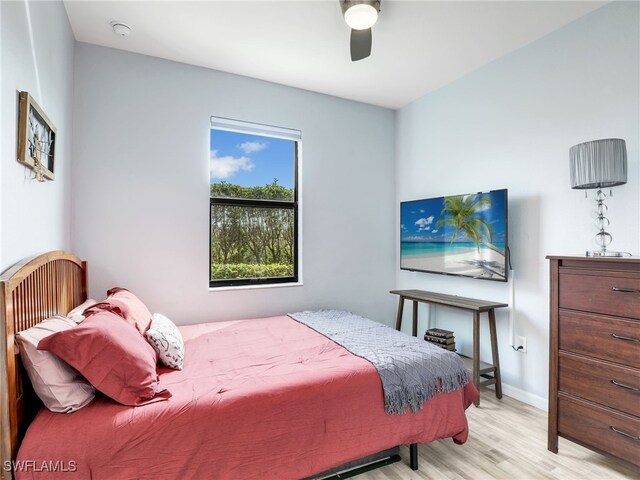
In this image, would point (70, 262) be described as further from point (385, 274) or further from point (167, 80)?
point (385, 274)

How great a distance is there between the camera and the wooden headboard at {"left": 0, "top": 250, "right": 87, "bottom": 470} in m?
1.16

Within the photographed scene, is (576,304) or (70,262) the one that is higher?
(70,262)

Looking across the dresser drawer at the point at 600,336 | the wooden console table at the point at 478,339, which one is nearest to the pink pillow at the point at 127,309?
the wooden console table at the point at 478,339

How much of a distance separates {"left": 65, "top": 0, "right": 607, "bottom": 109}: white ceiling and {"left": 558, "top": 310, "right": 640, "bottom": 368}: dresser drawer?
77.7 inches

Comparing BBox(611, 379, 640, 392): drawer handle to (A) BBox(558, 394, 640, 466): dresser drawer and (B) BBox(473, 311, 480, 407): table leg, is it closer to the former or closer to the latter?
(A) BBox(558, 394, 640, 466): dresser drawer

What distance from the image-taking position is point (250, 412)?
1553 mm

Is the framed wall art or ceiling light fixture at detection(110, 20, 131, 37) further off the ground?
ceiling light fixture at detection(110, 20, 131, 37)

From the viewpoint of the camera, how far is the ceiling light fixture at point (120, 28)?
2.45 metres

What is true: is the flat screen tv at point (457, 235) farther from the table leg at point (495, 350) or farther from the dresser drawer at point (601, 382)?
the dresser drawer at point (601, 382)

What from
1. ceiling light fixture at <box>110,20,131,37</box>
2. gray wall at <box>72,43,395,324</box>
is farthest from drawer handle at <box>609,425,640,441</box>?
ceiling light fixture at <box>110,20,131,37</box>

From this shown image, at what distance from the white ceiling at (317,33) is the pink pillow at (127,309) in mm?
1860

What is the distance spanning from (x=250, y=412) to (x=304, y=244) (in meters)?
2.10

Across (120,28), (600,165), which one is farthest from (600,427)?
(120,28)

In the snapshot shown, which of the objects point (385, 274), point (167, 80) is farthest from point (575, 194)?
point (167, 80)
